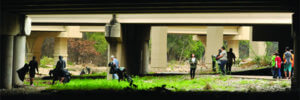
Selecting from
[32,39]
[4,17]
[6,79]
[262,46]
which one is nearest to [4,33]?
[4,17]

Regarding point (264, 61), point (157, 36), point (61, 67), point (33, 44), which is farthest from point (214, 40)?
point (61, 67)

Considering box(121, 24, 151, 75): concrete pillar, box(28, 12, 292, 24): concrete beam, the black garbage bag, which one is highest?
box(28, 12, 292, 24): concrete beam

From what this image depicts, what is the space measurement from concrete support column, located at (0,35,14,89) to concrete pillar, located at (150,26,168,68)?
2092 centimetres

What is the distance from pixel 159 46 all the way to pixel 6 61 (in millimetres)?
21435

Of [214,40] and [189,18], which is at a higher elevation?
[189,18]

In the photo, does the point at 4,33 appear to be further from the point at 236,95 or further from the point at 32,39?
the point at 32,39

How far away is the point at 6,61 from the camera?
54.2 feet

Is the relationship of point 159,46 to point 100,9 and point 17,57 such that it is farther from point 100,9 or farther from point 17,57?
point 100,9

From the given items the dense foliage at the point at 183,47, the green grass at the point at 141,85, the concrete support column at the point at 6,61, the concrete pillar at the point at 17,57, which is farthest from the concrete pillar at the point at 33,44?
the concrete support column at the point at 6,61

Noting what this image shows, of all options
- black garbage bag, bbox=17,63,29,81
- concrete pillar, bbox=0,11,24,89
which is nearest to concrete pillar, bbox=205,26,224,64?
black garbage bag, bbox=17,63,29,81

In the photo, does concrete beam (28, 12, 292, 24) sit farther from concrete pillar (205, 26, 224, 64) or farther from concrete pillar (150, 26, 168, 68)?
concrete pillar (150, 26, 168, 68)

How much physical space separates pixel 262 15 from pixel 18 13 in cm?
1171

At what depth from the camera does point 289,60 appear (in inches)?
706

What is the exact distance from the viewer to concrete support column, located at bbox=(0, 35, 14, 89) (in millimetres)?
16391
